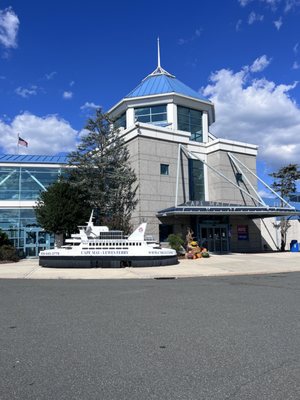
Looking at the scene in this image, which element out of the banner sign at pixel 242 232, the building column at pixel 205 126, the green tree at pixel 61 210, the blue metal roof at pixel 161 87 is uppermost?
the blue metal roof at pixel 161 87

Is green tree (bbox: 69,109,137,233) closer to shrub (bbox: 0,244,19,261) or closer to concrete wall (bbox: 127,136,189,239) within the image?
concrete wall (bbox: 127,136,189,239)

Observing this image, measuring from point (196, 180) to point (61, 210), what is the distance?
12.8 metres

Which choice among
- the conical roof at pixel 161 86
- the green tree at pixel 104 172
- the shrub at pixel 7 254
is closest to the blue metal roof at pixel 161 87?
the conical roof at pixel 161 86

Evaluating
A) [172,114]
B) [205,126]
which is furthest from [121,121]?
[205,126]

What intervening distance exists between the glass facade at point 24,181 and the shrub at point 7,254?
248 inches

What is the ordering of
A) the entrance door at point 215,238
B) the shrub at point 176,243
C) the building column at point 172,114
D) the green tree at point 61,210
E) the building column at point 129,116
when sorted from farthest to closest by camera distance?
the building column at point 129,116
the building column at point 172,114
the entrance door at point 215,238
the shrub at point 176,243
the green tree at point 61,210

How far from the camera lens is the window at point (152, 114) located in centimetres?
3512

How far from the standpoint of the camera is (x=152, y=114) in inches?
1391

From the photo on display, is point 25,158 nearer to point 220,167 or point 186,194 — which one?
point 186,194

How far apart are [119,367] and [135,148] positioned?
26145 mm

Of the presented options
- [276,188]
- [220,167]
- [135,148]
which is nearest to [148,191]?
[135,148]

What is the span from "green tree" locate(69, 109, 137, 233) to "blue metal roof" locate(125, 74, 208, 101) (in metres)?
6.71

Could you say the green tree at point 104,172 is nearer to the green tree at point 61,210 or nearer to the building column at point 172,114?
the green tree at point 61,210

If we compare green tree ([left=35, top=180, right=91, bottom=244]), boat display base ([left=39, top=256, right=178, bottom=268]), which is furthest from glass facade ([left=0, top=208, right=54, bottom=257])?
boat display base ([left=39, top=256, right=178, bottom=268])
